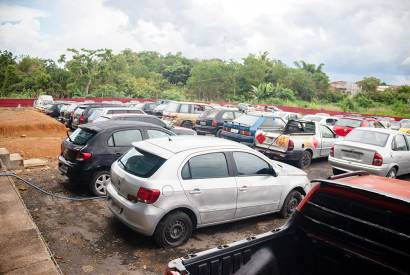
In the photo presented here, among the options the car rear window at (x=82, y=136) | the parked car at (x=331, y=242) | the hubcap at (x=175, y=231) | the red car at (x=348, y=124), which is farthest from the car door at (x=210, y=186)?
the red car at (x=348, y=124)

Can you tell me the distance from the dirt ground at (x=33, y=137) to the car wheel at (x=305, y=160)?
8394 millimetres

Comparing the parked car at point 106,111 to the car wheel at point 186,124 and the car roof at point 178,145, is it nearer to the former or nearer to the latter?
the car wheel at point 186,124

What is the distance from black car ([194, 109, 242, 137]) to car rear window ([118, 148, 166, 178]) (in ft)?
32.4

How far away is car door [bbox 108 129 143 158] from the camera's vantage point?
7301 mm

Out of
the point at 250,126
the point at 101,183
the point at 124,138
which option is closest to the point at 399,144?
the point at 250,126

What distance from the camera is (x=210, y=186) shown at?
538 cm

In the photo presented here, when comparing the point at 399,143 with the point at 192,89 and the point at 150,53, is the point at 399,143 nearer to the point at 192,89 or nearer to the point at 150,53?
the point at 192,89

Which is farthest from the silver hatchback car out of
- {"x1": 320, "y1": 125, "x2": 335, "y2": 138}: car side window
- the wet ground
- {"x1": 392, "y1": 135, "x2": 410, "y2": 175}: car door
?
{"x1": 320, "y1": 125, "x2": 335, "y2": 138}: car side window

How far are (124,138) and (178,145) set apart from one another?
92.8 inches

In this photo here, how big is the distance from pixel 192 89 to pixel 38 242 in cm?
5817

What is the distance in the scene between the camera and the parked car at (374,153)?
29.6ft

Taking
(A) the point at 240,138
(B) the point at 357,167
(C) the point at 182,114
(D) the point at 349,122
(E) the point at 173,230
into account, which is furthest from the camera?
(C) the point at 182,114

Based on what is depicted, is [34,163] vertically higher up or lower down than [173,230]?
lower down

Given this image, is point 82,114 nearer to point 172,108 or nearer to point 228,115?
point 172,108
